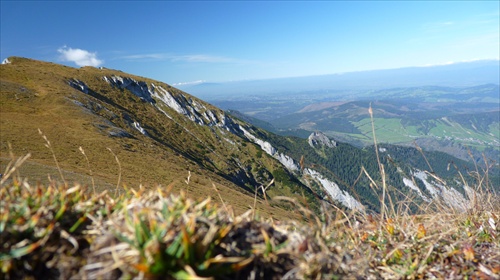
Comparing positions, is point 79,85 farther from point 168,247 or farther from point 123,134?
point 168,247

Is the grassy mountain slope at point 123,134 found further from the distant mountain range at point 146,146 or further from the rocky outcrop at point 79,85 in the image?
the rocky outcrop at point 79,85

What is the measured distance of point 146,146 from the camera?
3041 inches

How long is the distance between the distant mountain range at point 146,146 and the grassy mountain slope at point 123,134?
0.90ft

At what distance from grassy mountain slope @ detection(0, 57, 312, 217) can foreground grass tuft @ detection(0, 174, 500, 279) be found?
0.57 metres

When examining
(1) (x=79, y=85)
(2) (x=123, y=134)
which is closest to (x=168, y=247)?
(2) (x=123, y=134)

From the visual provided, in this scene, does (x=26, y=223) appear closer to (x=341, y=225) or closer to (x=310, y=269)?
(x=310, y=269)

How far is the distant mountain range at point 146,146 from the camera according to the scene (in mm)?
5688

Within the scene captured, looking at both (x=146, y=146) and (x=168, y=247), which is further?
(x=146, y=146)

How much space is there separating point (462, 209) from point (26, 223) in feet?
21.7

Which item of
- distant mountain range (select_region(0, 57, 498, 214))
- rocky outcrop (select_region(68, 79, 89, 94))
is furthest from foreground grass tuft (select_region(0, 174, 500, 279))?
rocky outcrop (select_region(68, 79, 89, 94))

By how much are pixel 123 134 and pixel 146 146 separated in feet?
21.3

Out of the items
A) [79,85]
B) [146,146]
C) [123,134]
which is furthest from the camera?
[79,85]

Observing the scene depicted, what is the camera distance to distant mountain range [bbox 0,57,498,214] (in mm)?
5688

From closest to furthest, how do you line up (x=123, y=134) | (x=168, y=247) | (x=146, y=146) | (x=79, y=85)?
(x=168, y=247) → (x=123, y=134) → (x=146, y=146) → (x=79, y=85)
